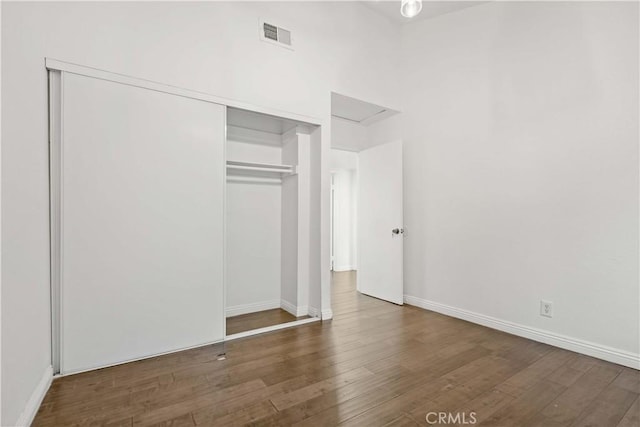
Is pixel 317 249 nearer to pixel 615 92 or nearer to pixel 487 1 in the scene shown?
pixel 615 92

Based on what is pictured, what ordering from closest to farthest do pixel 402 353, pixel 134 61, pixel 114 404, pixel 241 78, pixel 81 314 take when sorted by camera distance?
pixel 114 404, pixel 81 314, pixel 134 61, pixel 402 353, pixel 241 78

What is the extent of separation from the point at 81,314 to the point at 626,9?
446 centimetres

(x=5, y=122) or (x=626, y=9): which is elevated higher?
(x=626, y=9)

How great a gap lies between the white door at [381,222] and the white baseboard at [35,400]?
3222 mm

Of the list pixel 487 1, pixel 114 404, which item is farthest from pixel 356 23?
pixel 114 404

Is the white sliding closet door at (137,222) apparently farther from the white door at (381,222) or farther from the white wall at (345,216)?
the white wall at (345,216)

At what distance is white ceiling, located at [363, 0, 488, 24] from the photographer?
3.19 metres

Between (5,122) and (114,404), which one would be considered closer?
(5,122)

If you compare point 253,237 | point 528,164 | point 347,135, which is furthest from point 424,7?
point 253,237

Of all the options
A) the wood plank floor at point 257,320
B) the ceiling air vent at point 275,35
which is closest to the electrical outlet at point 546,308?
the wood plank floor at point 257,320

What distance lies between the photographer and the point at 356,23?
3.39 metres

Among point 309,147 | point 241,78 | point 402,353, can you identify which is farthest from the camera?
point 309,147

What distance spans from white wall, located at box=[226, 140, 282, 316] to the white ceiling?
201 cm

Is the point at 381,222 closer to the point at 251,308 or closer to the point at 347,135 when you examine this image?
the point at 347,135
